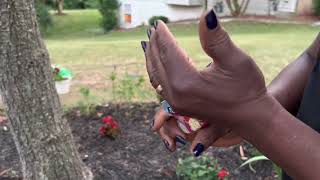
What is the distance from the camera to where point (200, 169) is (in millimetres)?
3234

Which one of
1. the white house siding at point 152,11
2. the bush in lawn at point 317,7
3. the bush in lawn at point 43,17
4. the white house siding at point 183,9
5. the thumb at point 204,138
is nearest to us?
the thumb at point 204,138

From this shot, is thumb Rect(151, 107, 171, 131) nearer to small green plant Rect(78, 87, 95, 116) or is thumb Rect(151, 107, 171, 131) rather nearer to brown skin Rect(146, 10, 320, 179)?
brown skin Rect(146, 10, 320, 179)

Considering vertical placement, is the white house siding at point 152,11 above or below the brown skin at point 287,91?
below

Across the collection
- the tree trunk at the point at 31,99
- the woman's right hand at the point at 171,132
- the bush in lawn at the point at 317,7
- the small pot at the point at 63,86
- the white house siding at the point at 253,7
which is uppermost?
the woman's right hand at the point at 171,132

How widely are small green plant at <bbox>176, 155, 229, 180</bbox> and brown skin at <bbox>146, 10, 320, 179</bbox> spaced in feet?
7.16

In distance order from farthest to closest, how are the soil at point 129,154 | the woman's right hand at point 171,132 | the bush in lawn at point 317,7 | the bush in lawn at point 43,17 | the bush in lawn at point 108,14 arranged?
the bush in lawn at point 43,17 < the bush in lawn at point 108,14 < the bush in lawn at point 317,7 < the soil at point 129,154 < the woman's right hand at point 171,132

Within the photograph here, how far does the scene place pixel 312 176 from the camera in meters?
0.91

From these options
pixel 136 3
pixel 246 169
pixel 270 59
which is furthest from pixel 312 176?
pixel 136 3

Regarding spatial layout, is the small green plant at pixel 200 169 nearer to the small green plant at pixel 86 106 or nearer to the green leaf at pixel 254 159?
the green leaf at pixel 254 159

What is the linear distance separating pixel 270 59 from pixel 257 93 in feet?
24.8

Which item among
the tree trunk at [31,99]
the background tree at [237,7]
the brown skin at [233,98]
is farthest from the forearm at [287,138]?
the background tree at [237,7]

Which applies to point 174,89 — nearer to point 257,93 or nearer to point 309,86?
point 257,93

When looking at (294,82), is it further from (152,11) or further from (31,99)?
(152,11)

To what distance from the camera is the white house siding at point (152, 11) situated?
1942cm
